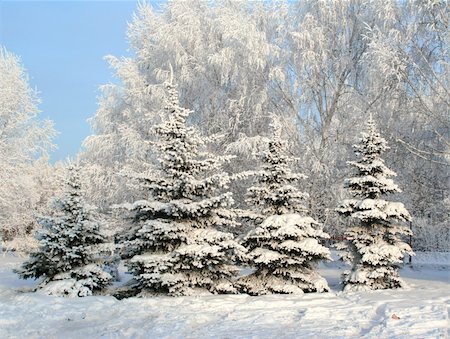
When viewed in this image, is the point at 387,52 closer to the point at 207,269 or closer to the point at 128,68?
the point at 207,269

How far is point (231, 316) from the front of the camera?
8.07 metres

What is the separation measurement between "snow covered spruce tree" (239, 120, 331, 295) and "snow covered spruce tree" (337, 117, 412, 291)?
1.07m

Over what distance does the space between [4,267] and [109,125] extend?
7.72 meters

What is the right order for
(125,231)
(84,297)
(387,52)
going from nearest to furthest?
(84,297)
(125,231)
(387,52)

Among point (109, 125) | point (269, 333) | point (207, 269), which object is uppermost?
point (109, 125)

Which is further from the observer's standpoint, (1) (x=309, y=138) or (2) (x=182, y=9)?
(2) (x=182, y=9)

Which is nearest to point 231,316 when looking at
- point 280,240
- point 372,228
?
point 280,240

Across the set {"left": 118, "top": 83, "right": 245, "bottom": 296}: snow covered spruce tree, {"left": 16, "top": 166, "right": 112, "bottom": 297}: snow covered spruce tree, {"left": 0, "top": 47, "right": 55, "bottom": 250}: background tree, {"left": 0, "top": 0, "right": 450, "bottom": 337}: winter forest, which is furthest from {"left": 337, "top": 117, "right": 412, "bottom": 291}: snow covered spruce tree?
{"left": 0, "top": 47, "right": 55, "bottom": 250}: background tree

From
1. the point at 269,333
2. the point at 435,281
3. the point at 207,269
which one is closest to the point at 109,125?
the point at 207,269

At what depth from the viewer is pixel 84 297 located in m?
10.2

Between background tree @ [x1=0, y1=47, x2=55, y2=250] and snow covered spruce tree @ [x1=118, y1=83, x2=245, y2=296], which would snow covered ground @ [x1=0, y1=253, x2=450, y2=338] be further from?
background tree @ [x1=0, y1=47, x2=55, y2=250]

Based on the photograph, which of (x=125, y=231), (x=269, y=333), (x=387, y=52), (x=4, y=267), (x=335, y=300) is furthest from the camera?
(x=4, y=267)

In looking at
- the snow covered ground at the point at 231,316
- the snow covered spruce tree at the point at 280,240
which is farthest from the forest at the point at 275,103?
the snow covered ground at the point at 231,316

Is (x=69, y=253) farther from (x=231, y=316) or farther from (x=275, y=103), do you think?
(x=275, y=103)
